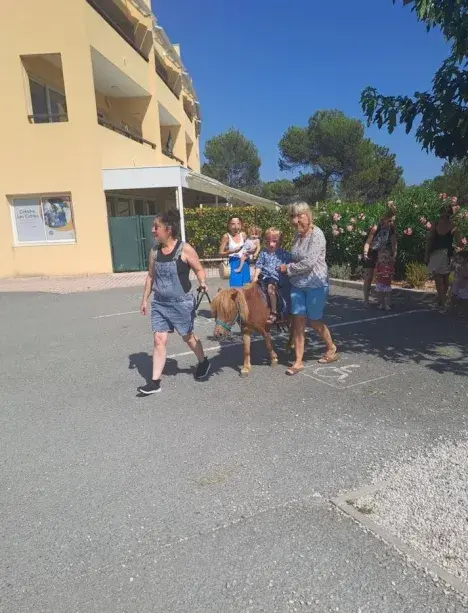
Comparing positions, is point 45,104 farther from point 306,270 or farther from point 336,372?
point 336,372

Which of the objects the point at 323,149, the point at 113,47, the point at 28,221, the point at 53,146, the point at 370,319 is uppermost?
the point at 323,149

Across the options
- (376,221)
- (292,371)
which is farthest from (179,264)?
(376,221)

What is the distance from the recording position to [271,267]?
5395 millimetres

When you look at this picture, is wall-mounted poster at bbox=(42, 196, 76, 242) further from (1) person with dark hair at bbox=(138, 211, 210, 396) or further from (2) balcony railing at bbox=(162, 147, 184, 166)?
(1) person with dark hair at bbox=(138, 211, 210, 396)

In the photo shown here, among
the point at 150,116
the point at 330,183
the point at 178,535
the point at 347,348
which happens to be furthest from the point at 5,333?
the point at 330,183

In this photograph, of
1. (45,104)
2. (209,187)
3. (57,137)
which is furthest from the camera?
(209,187)

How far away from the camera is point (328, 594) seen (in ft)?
6.90

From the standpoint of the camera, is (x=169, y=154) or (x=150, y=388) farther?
(x=169, y=154)

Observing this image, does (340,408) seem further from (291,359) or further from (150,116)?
(150,116)

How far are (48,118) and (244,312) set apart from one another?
1374 cm

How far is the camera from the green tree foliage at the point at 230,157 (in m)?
58.0

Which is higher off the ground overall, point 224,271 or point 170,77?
point 170,77

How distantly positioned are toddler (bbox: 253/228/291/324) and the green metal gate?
1015cm

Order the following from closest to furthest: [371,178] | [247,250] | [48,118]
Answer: [247,250] < [48,118] < [371,178]
